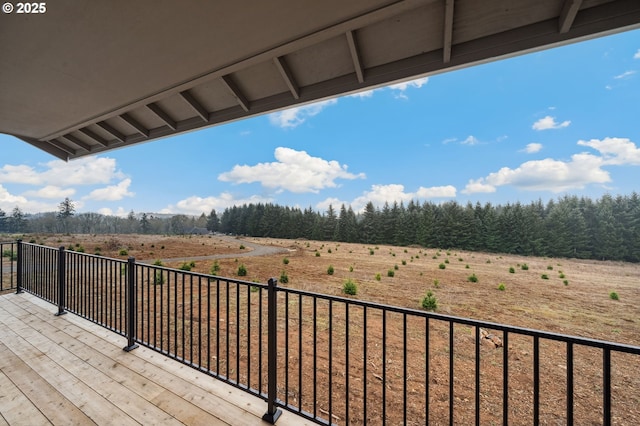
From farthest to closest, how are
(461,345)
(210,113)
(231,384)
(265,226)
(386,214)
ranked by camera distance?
(265,226), (386,214), (461,345), (210,113), (231,384)

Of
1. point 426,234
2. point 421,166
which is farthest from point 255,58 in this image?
point 421,166

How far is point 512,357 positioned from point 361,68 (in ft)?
15.6

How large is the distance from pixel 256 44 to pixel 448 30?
144 centimetres

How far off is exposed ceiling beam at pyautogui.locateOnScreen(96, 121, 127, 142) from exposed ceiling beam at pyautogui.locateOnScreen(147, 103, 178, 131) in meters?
1.24

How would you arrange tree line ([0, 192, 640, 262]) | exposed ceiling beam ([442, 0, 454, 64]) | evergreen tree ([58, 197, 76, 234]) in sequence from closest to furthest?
1. exposed ceiling beam ([442, 0, 454, 64])
2. tree line ([0, 192, 640, 262])
3. evergreen tree ([58, 197, 76, 234])

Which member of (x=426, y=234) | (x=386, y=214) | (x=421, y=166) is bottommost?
(x=426, y=234)

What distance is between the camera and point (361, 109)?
25312mm

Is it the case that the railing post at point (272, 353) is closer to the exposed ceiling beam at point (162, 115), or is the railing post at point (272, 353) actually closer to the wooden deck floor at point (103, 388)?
the wooden deck floor at point (103, 388)

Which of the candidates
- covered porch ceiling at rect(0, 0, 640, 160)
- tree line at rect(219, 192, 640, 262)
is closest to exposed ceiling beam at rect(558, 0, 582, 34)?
covered porch ceiling at rect(0, 0, 640, 160)

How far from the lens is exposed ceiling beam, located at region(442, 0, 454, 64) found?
63.9 inches

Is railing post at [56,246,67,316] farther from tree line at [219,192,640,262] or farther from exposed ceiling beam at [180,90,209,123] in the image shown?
tree line at [219,192,640,262]

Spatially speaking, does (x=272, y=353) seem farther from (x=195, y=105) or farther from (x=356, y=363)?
(x=195, y=105)

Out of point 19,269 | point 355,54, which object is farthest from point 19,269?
point 355,54

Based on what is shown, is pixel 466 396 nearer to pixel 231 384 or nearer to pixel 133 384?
pixel 231 384
